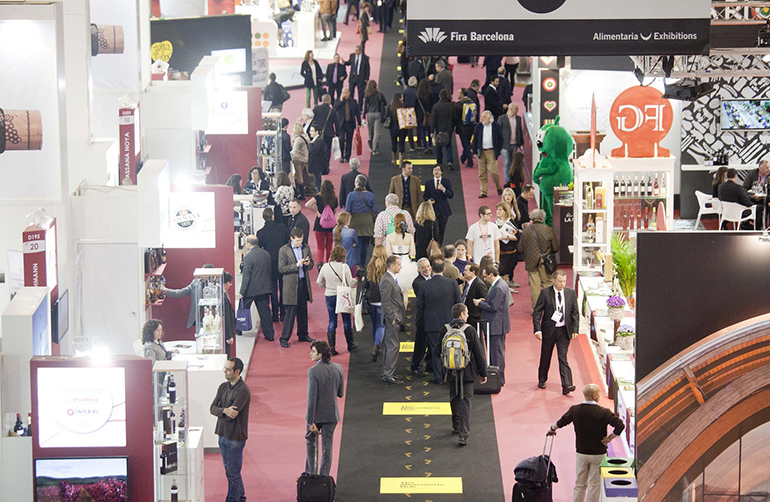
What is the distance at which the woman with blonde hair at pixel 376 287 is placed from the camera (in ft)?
36.3

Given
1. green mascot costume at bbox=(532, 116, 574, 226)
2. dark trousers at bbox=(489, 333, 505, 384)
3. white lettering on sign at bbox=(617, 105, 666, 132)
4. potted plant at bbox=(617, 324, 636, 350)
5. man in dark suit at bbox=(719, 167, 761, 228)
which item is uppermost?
white lettering on sign at bbox=(617, 105, 666, 132)

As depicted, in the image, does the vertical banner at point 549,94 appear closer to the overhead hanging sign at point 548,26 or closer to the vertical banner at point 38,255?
the vertical banner at point 38,255

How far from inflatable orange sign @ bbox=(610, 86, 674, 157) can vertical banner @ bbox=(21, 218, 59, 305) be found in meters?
6.62

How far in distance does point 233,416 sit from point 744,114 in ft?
34.1

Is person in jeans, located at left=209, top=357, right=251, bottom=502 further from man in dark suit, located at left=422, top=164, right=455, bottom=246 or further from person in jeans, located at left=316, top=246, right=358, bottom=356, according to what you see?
man in dark suit, located at left=422, top=164, right=455, bottom=246

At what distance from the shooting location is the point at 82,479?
282 inches

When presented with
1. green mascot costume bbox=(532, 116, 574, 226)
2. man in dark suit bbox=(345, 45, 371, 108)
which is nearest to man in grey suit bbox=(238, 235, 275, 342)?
green mascot costume bbox=(532, 116, 574, 226)

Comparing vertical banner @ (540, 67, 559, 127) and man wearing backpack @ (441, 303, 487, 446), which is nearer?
man wearing backpack @ (441, 303, 487, 446)

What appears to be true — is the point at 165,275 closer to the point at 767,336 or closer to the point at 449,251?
the point at 449,251

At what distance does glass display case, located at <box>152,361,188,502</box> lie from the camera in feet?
24.7

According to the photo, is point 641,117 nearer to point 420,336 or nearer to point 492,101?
point 420,336

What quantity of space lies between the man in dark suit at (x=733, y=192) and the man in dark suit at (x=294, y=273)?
6.15 meters

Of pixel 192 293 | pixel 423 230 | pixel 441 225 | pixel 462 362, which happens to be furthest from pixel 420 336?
pixel 441 225

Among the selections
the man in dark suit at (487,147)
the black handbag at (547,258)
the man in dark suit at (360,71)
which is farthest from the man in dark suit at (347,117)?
the black handbag at (547,258)
